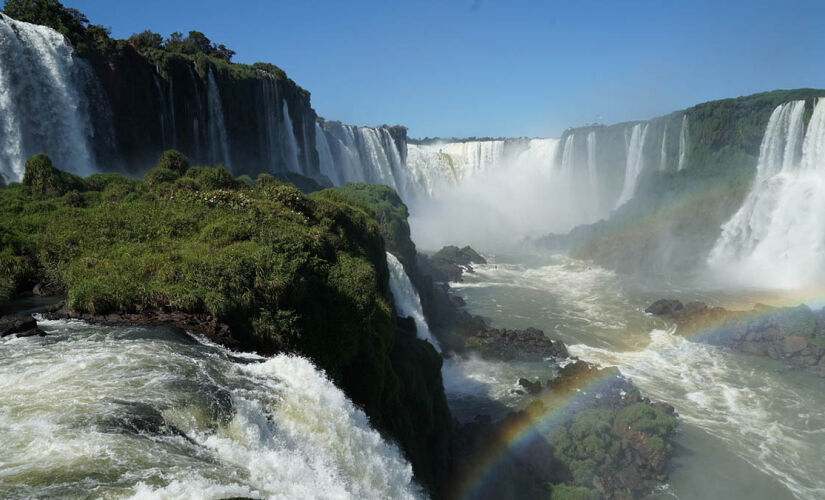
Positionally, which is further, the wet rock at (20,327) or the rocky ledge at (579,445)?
the rocky ledge at (579,445)

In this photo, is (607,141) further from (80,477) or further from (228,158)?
(80,477)

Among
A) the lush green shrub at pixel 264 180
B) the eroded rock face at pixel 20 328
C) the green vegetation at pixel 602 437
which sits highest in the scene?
the lush green shrub at pixel 264 180

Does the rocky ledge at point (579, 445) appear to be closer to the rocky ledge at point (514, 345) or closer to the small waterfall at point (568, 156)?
the rocky ledge at point (514, 345)

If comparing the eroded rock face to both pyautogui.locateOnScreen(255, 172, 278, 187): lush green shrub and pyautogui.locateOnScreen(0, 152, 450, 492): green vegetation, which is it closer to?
pyautogui.locateOnScreen(0, 152, 450, 492): green vegetation

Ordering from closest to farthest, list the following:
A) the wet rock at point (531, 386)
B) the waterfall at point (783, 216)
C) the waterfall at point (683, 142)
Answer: the wet rock at point (531, 386), the waterfall at point (783, 216), the waterfall at point (683, 142)

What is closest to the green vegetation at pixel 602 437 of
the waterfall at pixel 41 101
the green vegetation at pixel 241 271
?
the green vegetation at pixel 241 271

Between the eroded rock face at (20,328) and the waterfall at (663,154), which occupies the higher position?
the waterfall at (663,154)

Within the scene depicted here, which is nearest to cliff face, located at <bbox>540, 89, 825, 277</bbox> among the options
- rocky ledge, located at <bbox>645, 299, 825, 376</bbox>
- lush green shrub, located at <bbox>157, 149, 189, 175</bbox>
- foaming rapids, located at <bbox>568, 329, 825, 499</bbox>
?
rocky ledge, located at <bbox>645, 299, 825, 376</bbox>
